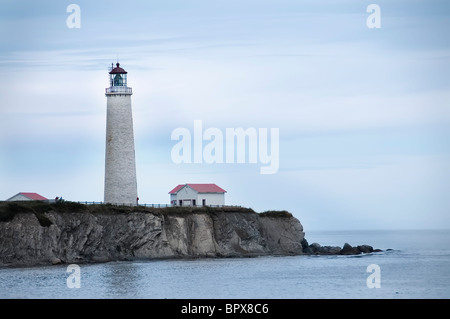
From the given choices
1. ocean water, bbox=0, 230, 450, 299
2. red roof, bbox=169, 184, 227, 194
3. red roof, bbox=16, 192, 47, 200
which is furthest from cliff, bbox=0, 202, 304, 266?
red roof, bbox=16, 192, 47, 200

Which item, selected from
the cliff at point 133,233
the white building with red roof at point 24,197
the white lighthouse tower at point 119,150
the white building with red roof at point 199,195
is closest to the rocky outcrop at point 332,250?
the cliff at point 133,233

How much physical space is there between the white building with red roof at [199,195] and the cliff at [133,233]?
3618 millimetres

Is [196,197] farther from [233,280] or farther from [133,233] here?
[233,280]

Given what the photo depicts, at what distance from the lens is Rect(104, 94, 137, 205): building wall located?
68.8 m

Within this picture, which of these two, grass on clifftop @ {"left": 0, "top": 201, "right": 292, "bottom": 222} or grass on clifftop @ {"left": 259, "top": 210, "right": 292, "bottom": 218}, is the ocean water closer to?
grass on clifftop @ {"left": 0, "top": 201, "right": 292, "bottom": 222}

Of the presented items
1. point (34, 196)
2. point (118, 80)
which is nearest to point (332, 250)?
point (118, 80)

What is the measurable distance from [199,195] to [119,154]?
34.6 feet

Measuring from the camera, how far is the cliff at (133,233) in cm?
5947

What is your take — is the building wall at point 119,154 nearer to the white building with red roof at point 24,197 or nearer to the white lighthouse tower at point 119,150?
the white lighthouse tower at point 119,150

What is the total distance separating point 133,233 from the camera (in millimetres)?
65875

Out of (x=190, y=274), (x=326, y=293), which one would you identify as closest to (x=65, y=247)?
(x=190, y=274)

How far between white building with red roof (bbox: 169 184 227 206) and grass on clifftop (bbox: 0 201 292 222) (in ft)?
9.85

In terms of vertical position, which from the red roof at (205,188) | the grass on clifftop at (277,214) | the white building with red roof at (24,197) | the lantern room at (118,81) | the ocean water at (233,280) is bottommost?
the ocean water at (233,280)
